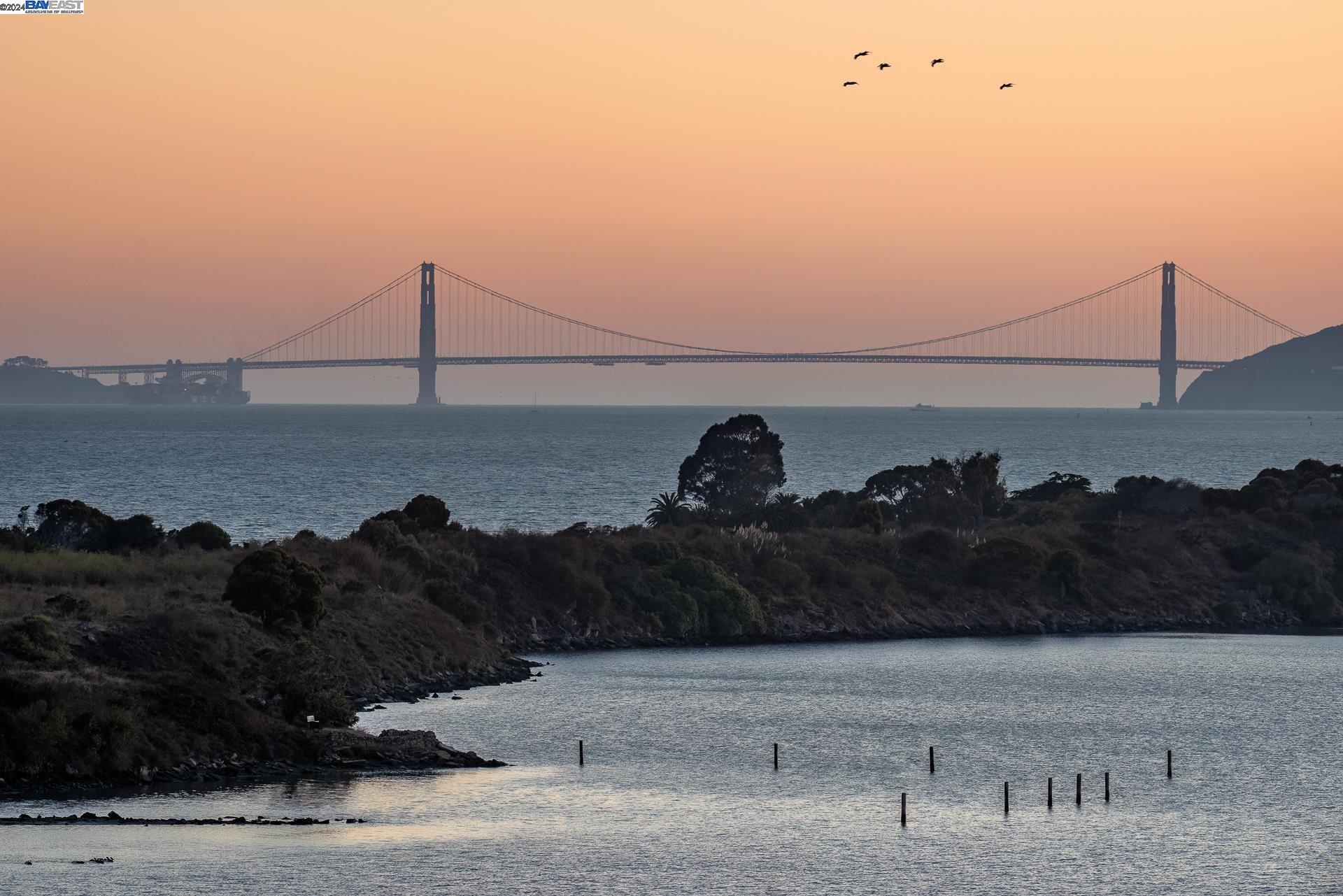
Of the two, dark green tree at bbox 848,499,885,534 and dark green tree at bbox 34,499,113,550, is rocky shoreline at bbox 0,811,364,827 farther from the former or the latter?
dark green tree at bbox 848,499,885,534

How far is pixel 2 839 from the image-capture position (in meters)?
36.6

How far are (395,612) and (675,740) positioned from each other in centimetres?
1713

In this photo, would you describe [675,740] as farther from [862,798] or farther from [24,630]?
[24,630]

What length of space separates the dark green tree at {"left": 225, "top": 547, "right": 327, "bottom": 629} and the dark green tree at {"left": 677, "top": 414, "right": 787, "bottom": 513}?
44.9 m

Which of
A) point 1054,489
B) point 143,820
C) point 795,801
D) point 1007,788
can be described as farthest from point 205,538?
point 1054,489

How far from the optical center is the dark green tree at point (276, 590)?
58.2 m

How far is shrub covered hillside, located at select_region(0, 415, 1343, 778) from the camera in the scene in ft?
155

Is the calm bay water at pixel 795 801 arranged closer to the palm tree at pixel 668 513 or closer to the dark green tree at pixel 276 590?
the dark green tree at pixel 276 590

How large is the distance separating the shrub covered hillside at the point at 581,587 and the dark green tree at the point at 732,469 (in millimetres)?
151

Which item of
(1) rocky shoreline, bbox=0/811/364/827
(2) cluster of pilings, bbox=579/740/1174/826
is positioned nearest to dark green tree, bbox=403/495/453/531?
(2) cluster of pilings, bbox=579/740/1174/826

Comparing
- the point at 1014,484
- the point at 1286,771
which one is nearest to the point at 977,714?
the point at 1286,771

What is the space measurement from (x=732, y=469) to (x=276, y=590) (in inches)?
1924

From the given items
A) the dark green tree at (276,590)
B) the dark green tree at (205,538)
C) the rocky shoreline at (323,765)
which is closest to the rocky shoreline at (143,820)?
the rocky shoreline at (323,765)

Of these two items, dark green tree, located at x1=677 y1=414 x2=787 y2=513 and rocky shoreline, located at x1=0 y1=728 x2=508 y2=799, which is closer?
rocky shoreline, located at x1=0 y1=728 x2=508 y2=799
